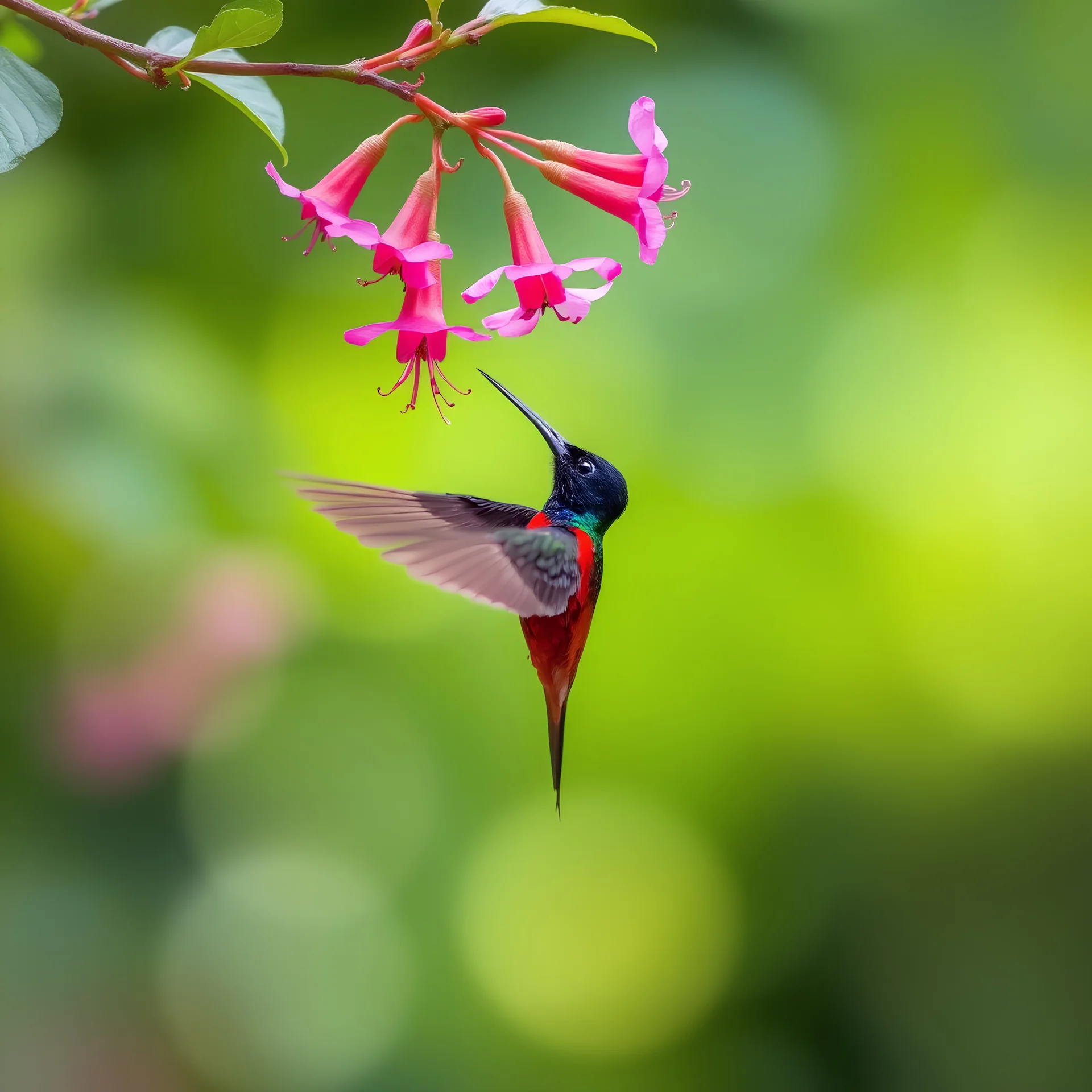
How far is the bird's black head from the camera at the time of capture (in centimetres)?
151

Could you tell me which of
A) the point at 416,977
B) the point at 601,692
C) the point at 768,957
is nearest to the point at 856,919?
the point at 768,957

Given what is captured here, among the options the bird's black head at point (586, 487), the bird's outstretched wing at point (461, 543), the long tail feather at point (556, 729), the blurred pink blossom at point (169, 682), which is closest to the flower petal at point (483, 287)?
the bird's outstretched wing at point (461, 543)

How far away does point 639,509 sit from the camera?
10.2 ft

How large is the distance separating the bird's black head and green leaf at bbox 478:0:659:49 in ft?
1.98

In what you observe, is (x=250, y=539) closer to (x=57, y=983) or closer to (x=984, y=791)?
(x=57, y=983)

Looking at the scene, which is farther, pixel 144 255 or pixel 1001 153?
pixel 1001 153

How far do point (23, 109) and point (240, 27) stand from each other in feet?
0.61

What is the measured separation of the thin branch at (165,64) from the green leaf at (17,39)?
0.33 metres

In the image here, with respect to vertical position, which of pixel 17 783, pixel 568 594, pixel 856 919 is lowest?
pixel 17 783

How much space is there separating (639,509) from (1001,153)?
166cm

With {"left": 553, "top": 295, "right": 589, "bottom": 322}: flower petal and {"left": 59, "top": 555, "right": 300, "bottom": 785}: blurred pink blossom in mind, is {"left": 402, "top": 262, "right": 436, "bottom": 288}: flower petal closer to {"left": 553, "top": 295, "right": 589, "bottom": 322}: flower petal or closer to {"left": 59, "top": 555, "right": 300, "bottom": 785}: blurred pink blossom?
{"left": 553, "top": 295, "right": 589, "bottom": 322}: flower petal

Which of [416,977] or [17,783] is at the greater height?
[17,783]

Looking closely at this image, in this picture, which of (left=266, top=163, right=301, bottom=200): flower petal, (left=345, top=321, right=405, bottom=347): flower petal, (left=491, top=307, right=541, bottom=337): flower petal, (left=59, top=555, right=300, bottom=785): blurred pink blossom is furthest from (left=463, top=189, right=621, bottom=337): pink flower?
(left=59, top=555, right=300, bottom=785): blurred pink blossom

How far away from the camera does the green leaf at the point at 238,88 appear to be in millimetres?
947
